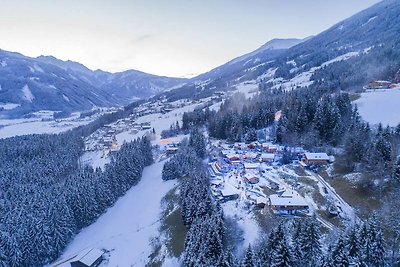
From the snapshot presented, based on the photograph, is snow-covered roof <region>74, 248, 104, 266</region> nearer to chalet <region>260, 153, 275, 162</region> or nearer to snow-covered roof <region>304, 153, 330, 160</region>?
chalet <region>260, 153, 275, 162</region>

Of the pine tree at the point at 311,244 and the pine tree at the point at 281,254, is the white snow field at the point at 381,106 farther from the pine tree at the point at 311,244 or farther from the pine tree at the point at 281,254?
the pine tree at the point at 281,254

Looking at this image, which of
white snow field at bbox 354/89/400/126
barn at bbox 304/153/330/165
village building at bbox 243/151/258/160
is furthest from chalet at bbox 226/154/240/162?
white snow field at bbox 354/89/400/126

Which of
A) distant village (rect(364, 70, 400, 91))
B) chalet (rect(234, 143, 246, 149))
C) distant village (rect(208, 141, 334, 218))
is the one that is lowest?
distant village (rect(208, 141, 334, 218))

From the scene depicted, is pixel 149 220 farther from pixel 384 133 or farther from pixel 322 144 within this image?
pixel 384 133

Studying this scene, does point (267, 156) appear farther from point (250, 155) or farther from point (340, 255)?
point (340, 255)

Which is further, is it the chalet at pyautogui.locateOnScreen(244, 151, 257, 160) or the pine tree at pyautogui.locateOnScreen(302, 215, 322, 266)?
the chalet at pyautogui.locateOnScreen(244, 151, 257, 160)
